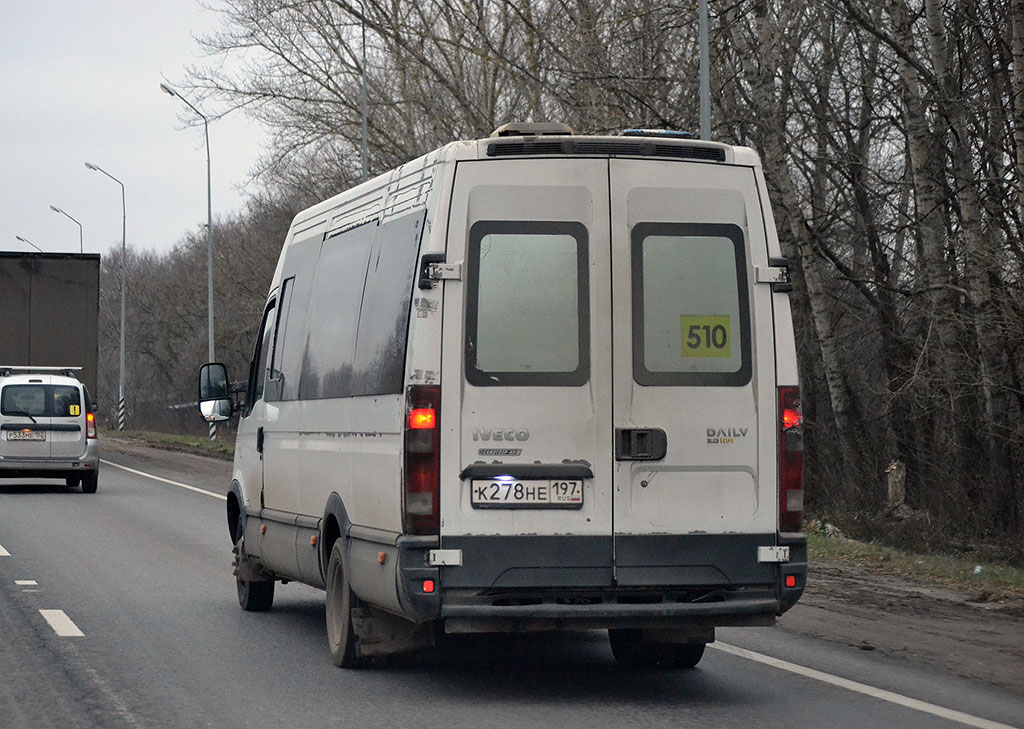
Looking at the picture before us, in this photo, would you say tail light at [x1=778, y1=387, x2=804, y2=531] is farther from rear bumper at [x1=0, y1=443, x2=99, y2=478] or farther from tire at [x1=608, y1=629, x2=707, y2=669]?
rear bumper at [x1=0, y1=443, x2=99, y2=478]

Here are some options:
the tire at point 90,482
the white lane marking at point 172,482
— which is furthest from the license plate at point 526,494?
the tire at point 90,482

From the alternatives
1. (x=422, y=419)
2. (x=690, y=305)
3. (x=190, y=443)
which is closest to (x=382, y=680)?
(x=422, y=419)

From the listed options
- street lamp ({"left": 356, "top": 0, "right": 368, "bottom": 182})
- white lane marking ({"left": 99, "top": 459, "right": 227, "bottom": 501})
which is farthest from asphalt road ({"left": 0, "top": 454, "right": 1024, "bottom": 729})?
street lamp ({"left": 356, "top": 0, "right": 368, "bottom": 182})

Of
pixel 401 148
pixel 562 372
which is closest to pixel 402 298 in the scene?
pixel 562 372

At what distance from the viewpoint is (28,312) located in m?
31.5

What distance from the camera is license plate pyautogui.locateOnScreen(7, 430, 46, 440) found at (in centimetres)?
2614

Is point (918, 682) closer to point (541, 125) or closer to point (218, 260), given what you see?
point (541, 125)

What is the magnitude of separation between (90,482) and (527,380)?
19842 mm

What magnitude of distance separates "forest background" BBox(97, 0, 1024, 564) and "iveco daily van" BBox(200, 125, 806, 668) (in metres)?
9.06

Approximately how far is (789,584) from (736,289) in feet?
4.68

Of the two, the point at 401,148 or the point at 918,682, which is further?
the point at 401,148

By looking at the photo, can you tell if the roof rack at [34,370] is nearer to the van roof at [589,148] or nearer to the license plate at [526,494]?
the van roof at [589,148]

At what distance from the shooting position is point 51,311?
31.7 metres

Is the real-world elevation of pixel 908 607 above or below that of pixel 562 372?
below
